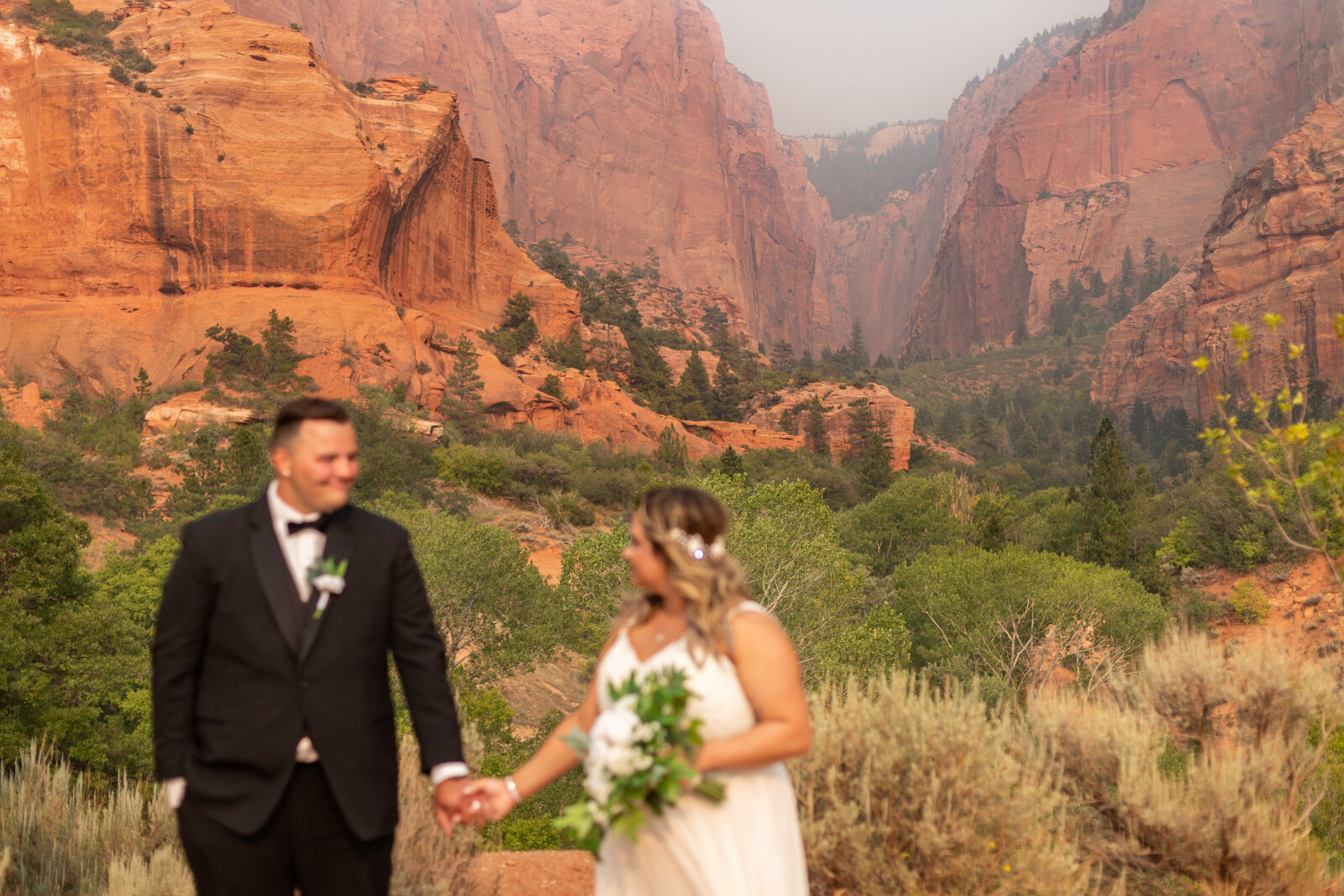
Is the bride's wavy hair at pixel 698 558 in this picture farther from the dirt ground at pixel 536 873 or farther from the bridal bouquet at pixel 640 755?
the dirt ground at pixel 536 873

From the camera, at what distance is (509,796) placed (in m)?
2.42

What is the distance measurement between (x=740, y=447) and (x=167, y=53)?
3568 centimetres

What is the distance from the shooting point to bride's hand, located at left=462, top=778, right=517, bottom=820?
238 cm

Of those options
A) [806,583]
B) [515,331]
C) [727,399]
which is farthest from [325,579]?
[727,399]

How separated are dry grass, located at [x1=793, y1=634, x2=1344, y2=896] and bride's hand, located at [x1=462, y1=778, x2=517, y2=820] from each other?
161 centimetres

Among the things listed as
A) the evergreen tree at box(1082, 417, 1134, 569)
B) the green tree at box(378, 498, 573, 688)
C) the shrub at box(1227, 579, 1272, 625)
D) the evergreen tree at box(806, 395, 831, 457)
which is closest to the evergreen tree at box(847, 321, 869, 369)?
the evergreen tree at box(806, 395, 831, 457)

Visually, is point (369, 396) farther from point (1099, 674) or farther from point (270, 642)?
point (270, 642)

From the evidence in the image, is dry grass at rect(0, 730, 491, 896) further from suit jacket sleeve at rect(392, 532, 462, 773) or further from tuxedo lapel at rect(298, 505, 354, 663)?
tuxedo lapel at rect(298, 505, 354, 663)

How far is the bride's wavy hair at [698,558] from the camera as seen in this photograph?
2.13 m

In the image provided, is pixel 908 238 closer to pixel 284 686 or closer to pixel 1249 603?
pixel 1249 603

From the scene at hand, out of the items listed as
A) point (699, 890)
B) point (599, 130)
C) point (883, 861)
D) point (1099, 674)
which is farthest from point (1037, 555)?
point (599, 130)

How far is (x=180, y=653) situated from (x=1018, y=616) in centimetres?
2243

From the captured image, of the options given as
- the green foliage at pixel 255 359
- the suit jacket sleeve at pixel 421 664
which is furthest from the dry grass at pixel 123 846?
the green foliage at pixel 255 359

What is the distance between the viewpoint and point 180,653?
217 cm
